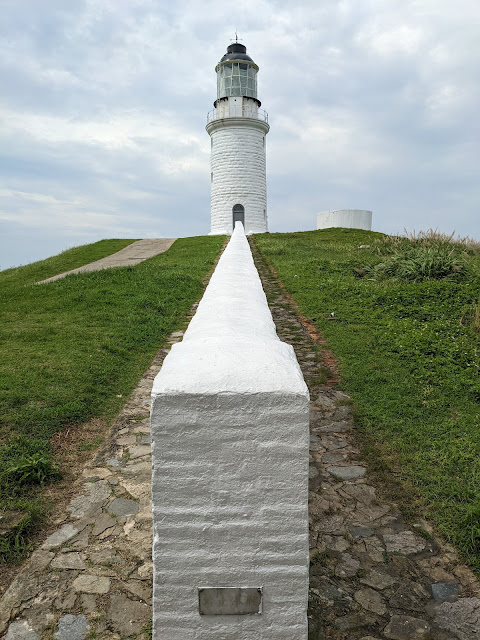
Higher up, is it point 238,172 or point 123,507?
point 238,172

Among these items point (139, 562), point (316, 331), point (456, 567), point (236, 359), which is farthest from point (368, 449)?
point (316, 331)

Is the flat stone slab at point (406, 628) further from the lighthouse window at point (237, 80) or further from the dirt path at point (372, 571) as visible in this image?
the lighthouse window at point (237, 80)

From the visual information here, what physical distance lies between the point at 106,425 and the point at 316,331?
4.17 meters

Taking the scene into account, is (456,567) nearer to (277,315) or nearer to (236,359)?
(236,359)

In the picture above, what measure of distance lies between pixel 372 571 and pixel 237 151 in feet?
92.5

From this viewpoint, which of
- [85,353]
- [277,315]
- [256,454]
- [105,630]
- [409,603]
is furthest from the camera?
[277,315]

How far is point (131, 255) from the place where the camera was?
20.5 m

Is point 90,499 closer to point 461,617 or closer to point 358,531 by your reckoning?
point 358,531

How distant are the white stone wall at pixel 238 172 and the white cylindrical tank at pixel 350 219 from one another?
4191 millimetres

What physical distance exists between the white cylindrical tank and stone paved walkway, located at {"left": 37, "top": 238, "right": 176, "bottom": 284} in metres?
9.02

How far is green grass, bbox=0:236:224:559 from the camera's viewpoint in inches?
158

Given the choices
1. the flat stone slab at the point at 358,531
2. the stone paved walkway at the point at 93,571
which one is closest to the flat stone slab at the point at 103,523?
the stone paved walkway at the point at 93,571

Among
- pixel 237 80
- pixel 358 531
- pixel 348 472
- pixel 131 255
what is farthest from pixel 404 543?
pixel 237 80

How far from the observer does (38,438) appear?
429 cm
